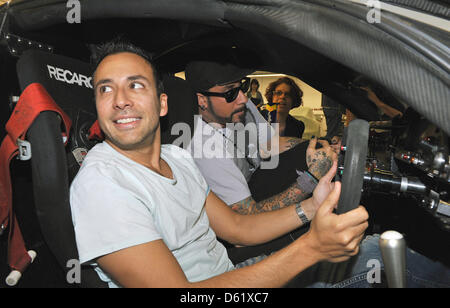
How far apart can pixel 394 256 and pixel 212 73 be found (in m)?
1.35

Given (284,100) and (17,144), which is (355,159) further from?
(284,100)

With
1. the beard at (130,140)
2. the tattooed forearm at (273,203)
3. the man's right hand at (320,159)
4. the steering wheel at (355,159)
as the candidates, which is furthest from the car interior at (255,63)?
the tattooed forearm at (273,203)

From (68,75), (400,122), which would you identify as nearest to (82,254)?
(68,75)

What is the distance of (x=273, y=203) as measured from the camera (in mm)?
1718

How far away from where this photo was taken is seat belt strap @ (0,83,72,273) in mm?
943

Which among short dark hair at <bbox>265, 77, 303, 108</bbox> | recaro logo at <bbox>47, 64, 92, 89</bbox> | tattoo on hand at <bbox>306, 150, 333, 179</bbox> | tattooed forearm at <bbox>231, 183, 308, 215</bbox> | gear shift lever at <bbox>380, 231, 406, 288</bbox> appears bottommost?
tattooed forearm at <bbox>231, 183, 308, 215</bbox>

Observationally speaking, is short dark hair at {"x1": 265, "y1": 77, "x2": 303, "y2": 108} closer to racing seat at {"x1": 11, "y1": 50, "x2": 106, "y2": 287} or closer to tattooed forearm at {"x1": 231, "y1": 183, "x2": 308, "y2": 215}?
tattooed forearm at {"x1": 231, "y1": 183, "x2": 308, "y2": 215}

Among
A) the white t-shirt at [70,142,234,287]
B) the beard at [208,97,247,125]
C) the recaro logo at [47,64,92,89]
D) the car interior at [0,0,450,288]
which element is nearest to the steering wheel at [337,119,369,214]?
the car interior at [0,0,450,288]

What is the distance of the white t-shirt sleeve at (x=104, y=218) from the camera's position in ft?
2.89

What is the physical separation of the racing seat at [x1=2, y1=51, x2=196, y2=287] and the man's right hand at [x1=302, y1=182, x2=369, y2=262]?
68cm

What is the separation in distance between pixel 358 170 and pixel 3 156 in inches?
41.2

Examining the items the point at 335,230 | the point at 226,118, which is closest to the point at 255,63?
the point at 226,118

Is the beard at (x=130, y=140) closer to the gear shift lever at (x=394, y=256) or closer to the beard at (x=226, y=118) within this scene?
the beard at (x=226, y=118)
